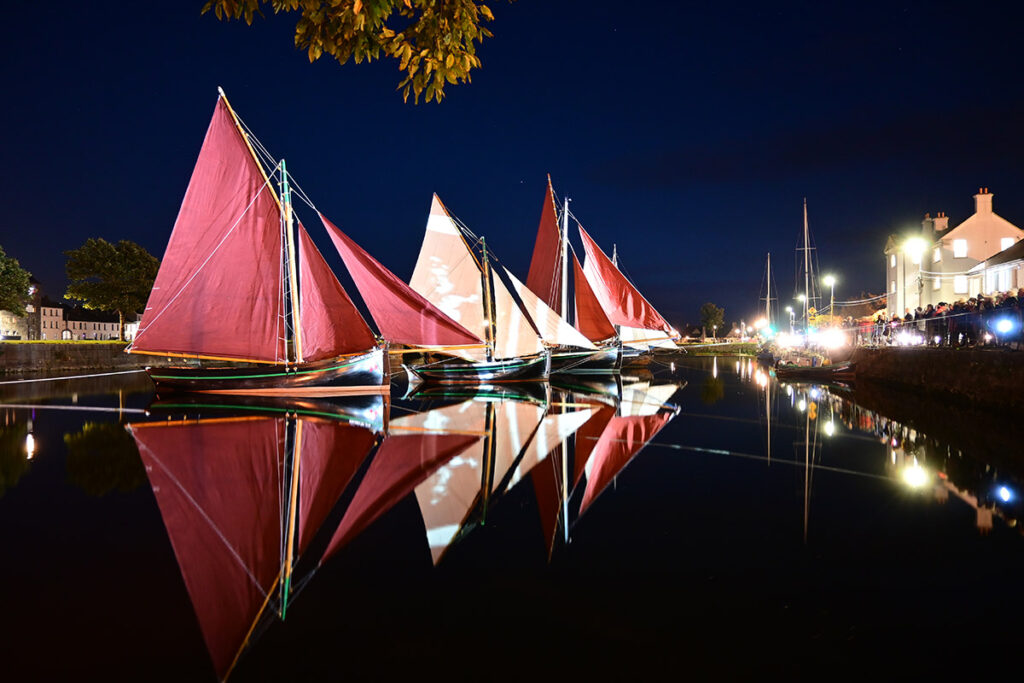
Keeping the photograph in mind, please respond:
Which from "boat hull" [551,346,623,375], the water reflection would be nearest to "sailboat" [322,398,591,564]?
the water reflection

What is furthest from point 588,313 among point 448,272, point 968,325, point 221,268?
point 221,268

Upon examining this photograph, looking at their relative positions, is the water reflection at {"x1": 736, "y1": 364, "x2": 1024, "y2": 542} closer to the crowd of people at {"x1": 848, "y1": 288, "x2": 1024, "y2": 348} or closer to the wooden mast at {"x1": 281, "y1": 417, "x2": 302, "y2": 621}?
the crowd of people at {"x1": 848, "y1": 288, "x2": 1024, "y2": 348}

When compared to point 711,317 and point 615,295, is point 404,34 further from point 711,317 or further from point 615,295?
point 711,317

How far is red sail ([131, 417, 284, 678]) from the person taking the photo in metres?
3.95

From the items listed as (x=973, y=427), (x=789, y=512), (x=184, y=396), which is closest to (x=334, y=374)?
(x=184, y=396)

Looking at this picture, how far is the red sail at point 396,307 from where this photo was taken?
23.4 metres

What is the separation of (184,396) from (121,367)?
107 ft

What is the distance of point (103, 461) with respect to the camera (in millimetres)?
9469

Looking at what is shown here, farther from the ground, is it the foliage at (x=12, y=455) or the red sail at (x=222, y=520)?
the red sail at (x=222, y=520)

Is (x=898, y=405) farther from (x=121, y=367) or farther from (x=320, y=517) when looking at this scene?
(x=121, y=367)

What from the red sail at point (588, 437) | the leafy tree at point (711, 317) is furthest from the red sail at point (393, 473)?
the leafy tree at point (711, 317)

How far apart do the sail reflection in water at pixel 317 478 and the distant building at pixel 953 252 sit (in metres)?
37.0

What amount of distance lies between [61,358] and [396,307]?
3398 cm

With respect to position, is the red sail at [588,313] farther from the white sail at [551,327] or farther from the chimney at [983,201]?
the chimney at [983,201]
